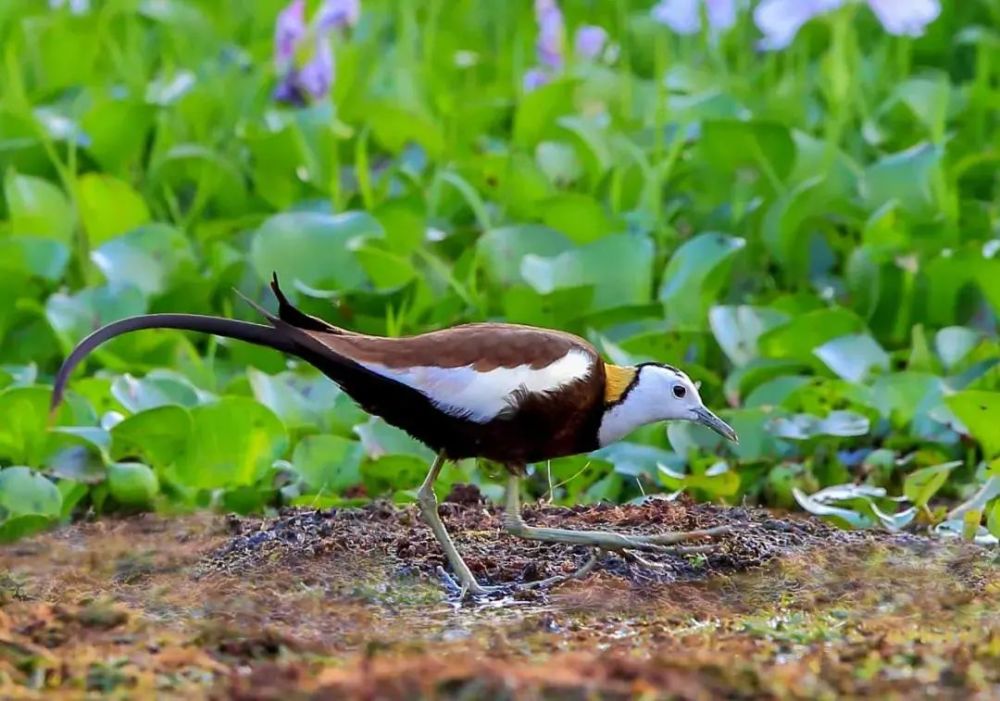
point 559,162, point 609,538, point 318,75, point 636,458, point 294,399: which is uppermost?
point 318,75

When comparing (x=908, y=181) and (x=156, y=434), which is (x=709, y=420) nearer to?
(x=156, y=434)

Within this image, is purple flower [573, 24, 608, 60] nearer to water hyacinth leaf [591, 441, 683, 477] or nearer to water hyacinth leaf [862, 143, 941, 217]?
water hyacinth leaf [862, 143, 941, 217]

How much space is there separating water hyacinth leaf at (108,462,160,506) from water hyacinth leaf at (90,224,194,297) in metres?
1.11

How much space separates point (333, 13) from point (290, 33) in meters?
0.18

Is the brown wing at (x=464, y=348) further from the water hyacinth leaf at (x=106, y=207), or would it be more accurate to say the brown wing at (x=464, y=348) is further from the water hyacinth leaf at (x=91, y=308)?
the water hyacinth leaf at (x=106, y=207)

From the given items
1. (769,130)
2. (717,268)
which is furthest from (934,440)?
(769,130)

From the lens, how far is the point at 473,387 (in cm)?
362

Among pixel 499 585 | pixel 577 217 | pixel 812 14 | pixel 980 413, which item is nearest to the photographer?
pixel 499 585

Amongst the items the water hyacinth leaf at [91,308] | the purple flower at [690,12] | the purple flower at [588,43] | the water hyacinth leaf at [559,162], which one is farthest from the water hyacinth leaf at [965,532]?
the purple flower at [588,43]

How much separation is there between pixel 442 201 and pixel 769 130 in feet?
3.57

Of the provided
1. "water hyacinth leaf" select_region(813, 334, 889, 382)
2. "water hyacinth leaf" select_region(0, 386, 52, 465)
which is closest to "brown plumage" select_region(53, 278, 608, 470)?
"water hyacinth leaf" select_region(0, 386, 52, 465)

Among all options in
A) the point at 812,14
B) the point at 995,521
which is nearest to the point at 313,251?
the point at 812,14

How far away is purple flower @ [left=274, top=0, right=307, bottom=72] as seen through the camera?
714cm

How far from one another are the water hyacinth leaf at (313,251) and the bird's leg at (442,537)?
80.9 inches
